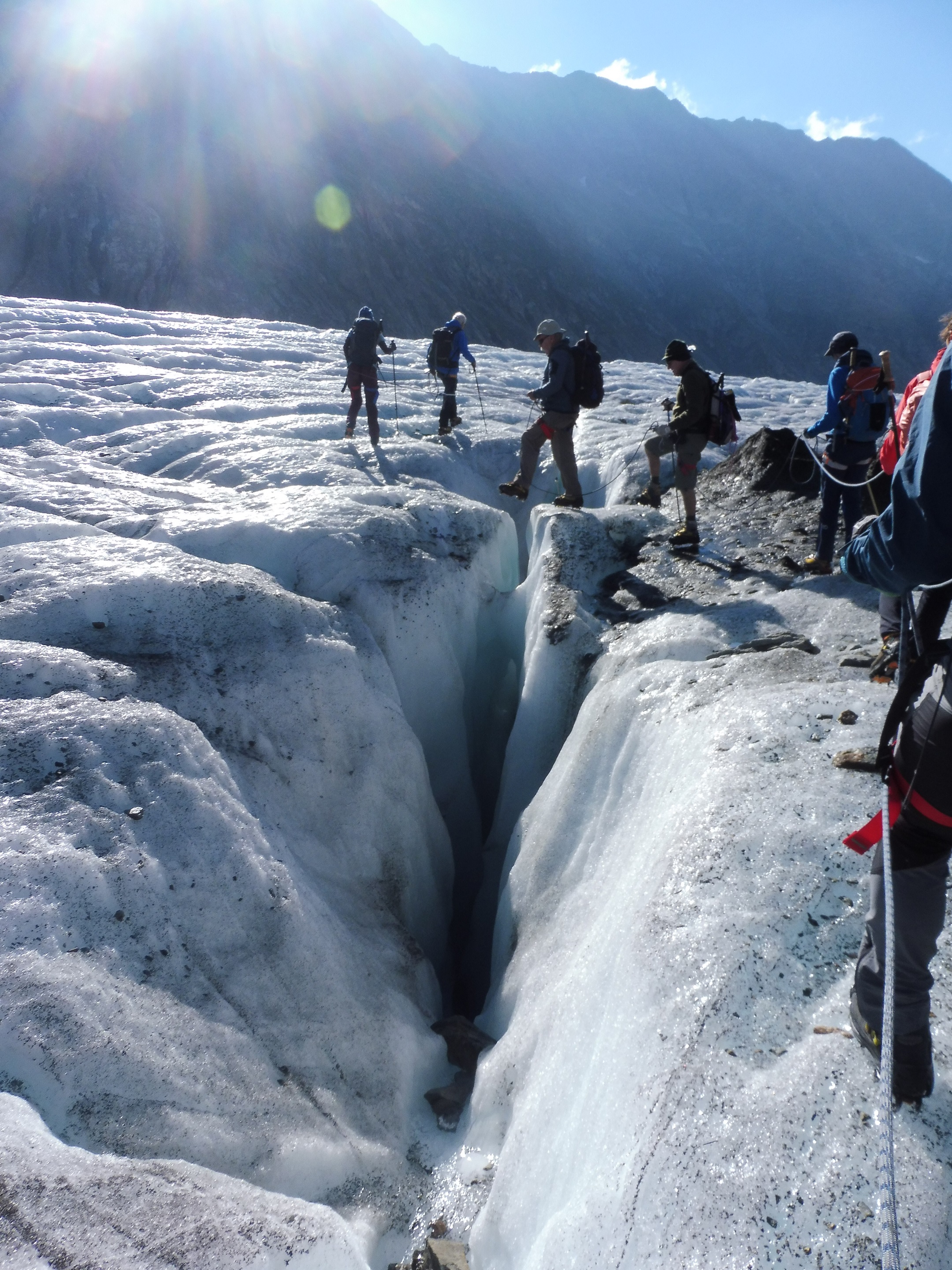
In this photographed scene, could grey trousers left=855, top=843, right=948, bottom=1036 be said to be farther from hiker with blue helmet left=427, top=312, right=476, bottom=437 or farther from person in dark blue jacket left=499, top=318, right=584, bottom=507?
hiker with blue helmet left=427, top=312, right=476, bottom=437

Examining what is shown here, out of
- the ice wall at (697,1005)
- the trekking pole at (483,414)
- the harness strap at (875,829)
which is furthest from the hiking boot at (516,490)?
the harness strap at (875,829)

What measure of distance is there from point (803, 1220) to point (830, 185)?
109 m

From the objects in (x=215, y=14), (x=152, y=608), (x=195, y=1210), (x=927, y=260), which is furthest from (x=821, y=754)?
(x=927, y=260)

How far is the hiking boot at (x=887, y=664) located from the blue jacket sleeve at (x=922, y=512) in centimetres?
191

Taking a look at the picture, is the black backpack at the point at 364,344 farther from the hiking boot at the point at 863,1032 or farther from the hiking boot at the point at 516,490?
the hiking boot at the point at 863,1032

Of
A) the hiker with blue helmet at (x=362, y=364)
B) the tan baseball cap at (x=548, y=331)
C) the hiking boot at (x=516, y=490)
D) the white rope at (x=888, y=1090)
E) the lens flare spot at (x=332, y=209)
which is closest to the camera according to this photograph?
the white rope at (x=888, y=1090)

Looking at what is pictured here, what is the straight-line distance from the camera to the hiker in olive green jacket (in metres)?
5.59

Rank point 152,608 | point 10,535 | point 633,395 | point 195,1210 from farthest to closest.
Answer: point 633,395, point 10,535, point 152,608, point 195,1210

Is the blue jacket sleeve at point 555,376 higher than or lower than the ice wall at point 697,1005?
higher

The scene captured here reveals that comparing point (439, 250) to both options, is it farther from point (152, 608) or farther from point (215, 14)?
point (152, 608)

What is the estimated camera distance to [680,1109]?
1977 mm

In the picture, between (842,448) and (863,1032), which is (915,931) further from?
(842,448)

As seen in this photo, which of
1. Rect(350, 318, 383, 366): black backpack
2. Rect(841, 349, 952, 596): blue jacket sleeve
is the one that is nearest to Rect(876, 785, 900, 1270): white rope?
Rect(841, 349, 952, 596): blue jacket sleeve

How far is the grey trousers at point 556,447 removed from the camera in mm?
6902
